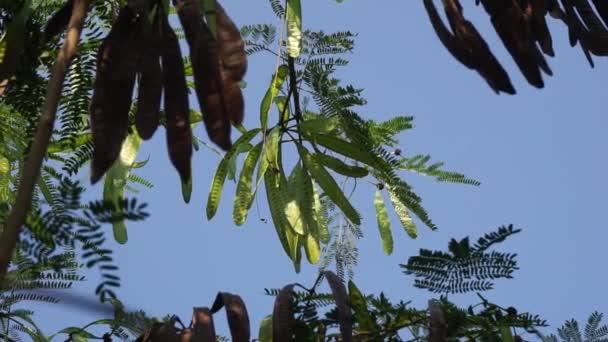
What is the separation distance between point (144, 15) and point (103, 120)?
0.51ft

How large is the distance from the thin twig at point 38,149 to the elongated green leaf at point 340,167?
4.27 feet

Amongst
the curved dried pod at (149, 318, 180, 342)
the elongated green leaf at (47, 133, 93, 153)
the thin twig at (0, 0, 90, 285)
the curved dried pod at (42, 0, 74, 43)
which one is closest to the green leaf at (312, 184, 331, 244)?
the elongated green leaf at (47, 133, 93, 153)

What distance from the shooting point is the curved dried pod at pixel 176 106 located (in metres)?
1.20

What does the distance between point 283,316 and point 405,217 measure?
1.03m

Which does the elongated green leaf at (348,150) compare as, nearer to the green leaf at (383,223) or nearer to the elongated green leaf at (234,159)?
the elongated green leaf at (234,159)

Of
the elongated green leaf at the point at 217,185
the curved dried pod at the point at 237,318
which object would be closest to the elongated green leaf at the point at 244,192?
the elongated green leaf at the point at 217,185

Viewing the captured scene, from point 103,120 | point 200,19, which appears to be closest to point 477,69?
point 200,19

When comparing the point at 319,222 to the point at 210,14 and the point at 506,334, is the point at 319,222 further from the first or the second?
the point at 210,14

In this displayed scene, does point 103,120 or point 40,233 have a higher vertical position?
point 103,120

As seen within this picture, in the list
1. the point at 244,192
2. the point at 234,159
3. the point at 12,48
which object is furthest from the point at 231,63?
the point at 234,159

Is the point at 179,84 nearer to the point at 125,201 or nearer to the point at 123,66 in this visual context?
the point at 123,66

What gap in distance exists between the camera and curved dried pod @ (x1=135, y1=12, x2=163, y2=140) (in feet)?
3.95

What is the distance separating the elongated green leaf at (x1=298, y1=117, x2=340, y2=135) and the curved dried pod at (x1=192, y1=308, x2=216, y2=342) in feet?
2.36

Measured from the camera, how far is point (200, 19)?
126 centimetres
